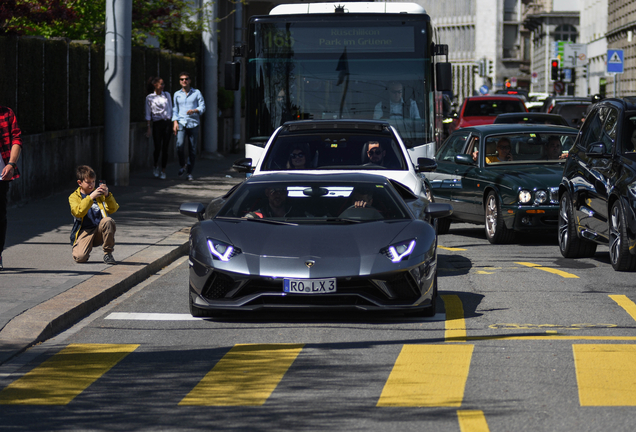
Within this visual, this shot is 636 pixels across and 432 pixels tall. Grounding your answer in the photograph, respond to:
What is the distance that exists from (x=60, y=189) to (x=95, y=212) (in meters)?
7.77

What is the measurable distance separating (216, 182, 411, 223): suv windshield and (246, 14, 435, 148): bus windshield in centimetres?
685

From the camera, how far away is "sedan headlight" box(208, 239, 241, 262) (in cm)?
805

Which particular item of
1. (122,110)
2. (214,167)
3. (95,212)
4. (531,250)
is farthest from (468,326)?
(214,167)

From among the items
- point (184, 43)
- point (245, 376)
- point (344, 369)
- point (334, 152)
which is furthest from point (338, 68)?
point (184, 43)

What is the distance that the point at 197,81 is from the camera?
30.3m

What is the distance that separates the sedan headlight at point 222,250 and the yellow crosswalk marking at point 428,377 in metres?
1.53

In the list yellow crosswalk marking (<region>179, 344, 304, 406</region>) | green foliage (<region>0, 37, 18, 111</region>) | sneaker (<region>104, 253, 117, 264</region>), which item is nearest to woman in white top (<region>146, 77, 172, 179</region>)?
green foliage (<region>0, 37, 18, 111</region>)

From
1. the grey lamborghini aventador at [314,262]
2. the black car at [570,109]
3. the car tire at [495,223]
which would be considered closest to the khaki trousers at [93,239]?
the grey lamborghini aventador at [314,262]

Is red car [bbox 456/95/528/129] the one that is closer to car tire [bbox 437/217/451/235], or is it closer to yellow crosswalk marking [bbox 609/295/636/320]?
car tire [bbox 437/217/451/235]

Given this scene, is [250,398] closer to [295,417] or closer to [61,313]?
[295,417]

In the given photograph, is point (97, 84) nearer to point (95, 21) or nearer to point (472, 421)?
point (95, 21)

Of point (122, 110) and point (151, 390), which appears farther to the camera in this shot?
point (122, 110)

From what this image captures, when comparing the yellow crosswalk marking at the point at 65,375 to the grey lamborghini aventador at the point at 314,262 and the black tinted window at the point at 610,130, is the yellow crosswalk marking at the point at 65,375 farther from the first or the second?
the black tinted window at the point at 610,130

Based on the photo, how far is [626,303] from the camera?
29.7 ft
